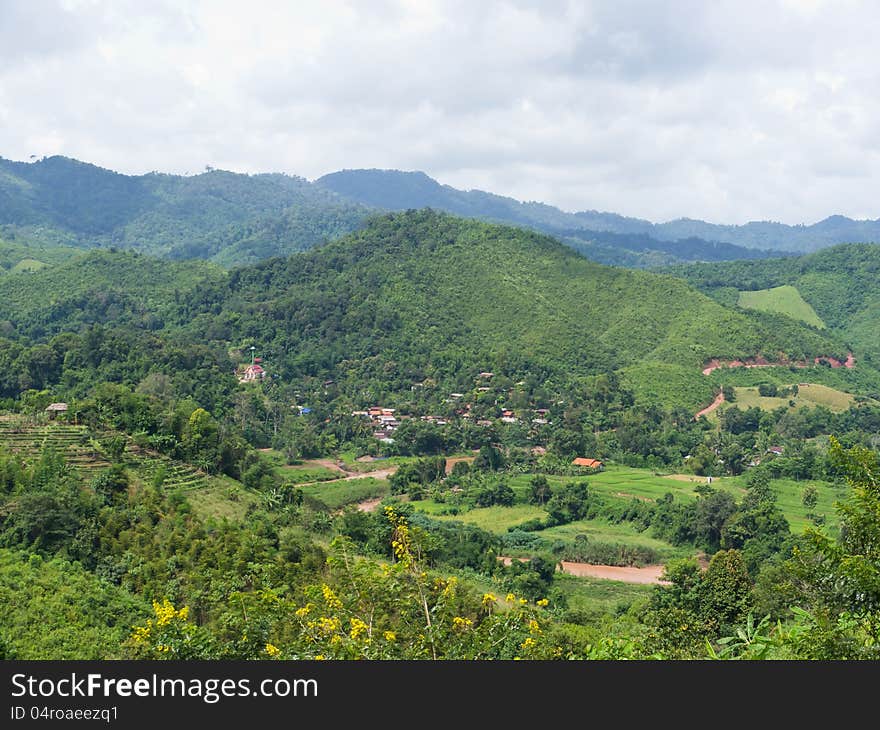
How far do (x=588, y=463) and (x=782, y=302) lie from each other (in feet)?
201

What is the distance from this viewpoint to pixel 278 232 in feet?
509

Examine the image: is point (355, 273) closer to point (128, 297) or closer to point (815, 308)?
point (128, 297)

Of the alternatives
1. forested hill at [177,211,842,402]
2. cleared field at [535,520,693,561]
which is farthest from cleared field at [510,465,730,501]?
forested hill at [177,211,842,402]

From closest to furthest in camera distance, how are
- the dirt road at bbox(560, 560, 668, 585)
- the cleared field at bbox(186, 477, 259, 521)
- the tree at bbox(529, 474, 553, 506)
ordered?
the cleared field at bbox(186, 477, 259, 521) < the dirt road at bbox(560, 560, 668, 585) < the tree at bbox(529, 474, 553, 506)

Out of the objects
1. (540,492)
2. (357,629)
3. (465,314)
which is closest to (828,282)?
(465,314)

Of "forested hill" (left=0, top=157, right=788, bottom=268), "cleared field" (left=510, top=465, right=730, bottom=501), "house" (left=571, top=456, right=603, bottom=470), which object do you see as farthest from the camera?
"forested hill" (left=0, top=157, right=788, bottom=268)

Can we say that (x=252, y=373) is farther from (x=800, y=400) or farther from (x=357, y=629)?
(x=357, y=629)

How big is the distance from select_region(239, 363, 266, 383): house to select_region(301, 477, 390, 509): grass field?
2014cm

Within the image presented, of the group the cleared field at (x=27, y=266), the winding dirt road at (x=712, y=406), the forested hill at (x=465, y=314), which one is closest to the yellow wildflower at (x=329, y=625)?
the winding dirt road at (x=712, y=406)

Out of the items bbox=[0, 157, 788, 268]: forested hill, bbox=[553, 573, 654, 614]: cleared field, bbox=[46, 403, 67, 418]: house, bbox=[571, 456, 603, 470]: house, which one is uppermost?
bbox=[0, 157, 788, 268]: forested hill

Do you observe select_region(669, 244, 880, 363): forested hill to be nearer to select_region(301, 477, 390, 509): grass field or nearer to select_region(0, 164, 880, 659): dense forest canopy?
select_region(0, 164, 880, 659): dense forest canopy

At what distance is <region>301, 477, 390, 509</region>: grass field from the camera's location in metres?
38.6

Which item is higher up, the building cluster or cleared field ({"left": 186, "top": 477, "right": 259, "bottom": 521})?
cleared field ({"left": 186, "top": 477, "right": 259, "bottom": 521})

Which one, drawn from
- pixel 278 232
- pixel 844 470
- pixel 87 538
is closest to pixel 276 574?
pixel 87 538
